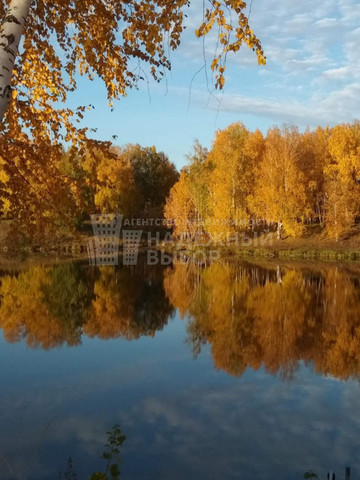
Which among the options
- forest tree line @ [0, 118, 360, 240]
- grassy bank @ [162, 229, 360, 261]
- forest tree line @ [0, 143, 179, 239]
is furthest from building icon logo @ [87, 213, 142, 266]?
forest tree line @ [0, 143, 179, 239]

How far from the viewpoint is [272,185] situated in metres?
45.8

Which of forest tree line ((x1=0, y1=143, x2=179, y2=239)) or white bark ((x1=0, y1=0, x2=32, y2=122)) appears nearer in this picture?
white bark ((x1=0, y1=0, x2=32, y2=122))

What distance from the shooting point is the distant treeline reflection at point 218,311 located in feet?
47.6

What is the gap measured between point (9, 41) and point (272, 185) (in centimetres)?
4393

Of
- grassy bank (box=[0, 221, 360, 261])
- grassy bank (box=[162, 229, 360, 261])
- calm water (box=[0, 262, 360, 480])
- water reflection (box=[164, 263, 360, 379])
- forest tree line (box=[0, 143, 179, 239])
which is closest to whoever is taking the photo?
forest tree line (box=[0, 143, 179, 239])

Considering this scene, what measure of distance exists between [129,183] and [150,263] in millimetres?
22226

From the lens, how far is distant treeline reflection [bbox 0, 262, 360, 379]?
571 inches

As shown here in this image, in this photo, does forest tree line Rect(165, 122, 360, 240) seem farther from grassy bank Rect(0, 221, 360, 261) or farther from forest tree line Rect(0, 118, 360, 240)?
grassy bank Rect(0, 221, 360, 261)

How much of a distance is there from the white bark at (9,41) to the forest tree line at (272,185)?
42281mm

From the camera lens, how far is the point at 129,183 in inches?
2382

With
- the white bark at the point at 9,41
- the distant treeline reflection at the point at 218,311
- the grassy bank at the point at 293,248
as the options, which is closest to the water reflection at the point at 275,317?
the distant treeline reflection at the point at 218,311

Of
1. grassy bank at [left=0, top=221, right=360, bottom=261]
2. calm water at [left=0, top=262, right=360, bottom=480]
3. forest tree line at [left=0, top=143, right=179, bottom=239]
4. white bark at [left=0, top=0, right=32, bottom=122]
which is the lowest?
calm water at [left=0, top=262, right=360, bottom=480]

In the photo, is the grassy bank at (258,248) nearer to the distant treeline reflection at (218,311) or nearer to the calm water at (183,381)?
the distant treeline reflection at (218,311)

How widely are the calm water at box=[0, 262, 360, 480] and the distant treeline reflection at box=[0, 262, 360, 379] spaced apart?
96 millimetres
